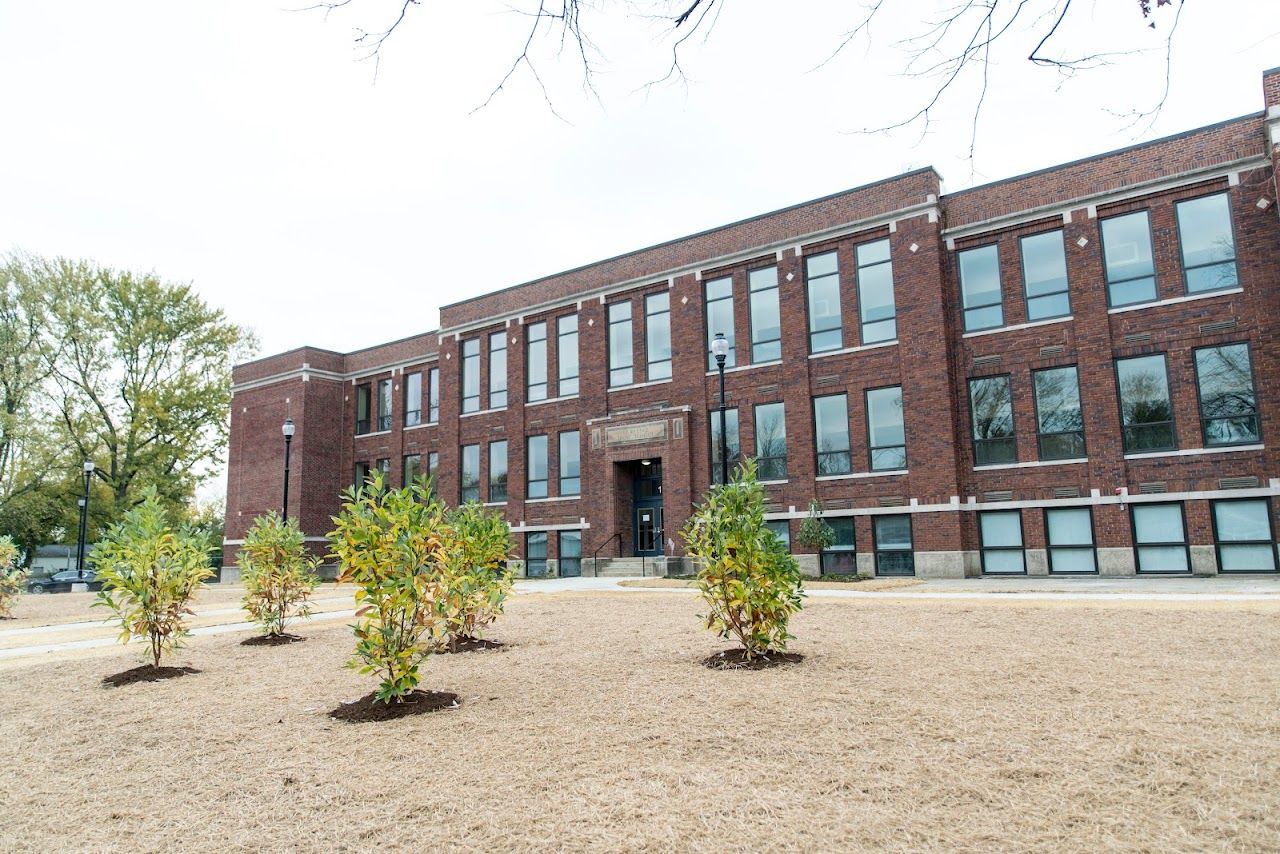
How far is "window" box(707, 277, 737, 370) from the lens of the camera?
26.0 metres

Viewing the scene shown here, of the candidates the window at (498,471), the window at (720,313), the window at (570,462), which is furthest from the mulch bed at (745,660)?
the window at (498,471)

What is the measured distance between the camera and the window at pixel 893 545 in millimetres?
21984

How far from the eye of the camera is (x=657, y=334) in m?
27.7

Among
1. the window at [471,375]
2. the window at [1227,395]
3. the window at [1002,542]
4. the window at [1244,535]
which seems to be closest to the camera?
the window at [1244,535]

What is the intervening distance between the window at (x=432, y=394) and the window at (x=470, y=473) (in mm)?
3360

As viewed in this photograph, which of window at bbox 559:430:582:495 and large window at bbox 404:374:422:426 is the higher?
large window at bbox 404:374:422:426

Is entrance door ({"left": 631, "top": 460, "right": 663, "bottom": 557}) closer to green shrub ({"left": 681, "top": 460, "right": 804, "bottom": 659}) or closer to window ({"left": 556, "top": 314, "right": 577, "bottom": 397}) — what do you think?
window ({"left": 556, "top": 314, "right": 577, "bottom": 397})

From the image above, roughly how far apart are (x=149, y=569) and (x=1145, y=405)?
67.7ft

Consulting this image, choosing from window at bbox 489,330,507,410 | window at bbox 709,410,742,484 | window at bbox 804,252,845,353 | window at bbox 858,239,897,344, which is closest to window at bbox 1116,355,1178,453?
window at bbox 858,239,897,344

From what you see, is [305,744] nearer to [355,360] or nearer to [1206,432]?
[1206,432]

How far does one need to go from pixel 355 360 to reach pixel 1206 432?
3319cm

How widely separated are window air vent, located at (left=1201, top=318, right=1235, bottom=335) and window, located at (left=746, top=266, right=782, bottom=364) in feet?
34.8

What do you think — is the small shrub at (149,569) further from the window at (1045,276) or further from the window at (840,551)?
the window at (1045,276)

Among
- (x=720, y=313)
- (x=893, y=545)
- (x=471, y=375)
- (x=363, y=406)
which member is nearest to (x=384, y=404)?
(x=363, y=406)
